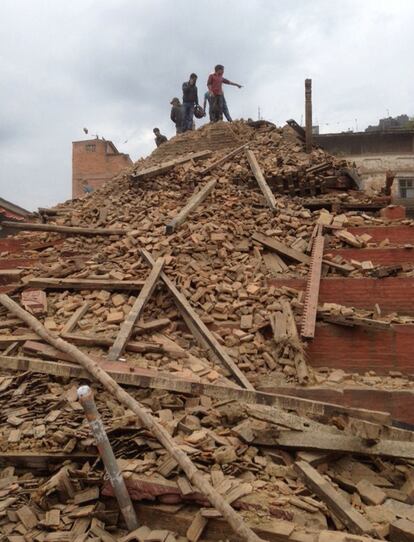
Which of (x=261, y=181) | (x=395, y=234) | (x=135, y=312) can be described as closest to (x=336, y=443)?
(x=135, y=312)

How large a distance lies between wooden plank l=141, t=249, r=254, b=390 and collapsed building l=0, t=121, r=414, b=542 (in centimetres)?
3

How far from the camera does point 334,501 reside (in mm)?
3379

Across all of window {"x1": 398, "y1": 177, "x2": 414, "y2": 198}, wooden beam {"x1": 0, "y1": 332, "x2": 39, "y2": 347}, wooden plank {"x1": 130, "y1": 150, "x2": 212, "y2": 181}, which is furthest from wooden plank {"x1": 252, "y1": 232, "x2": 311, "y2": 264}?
window {"x1": 398, "y1": 177, "x2": 414, "y2": 198}

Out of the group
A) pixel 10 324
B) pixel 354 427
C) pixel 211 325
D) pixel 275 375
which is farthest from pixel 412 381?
pixel 10 324

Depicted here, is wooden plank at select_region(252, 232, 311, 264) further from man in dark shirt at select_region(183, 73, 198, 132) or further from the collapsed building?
man in dark shirt at select_region(183, 73, 198, 132)

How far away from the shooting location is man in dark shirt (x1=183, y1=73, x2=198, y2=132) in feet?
47.8

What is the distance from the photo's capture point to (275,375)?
18.7 feet

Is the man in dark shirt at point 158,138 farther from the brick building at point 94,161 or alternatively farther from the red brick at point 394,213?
the brick building at point 94,161

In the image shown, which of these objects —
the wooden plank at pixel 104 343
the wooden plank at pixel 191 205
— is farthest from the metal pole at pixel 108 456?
the wooden plank at pixel 191 205

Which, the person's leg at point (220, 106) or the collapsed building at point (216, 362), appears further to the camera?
the person's leg at point (220, 106)

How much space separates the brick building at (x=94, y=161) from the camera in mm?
34188

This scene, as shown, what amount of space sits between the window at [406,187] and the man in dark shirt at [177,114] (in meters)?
14.3

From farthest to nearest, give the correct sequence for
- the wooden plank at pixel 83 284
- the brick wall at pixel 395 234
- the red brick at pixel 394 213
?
1. the red brick at pixel 394 213
2. the brick wall at pixel 395 234
3. the wooden plank at pixel 83 284

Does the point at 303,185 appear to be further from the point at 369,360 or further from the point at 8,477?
the point at 8,477
